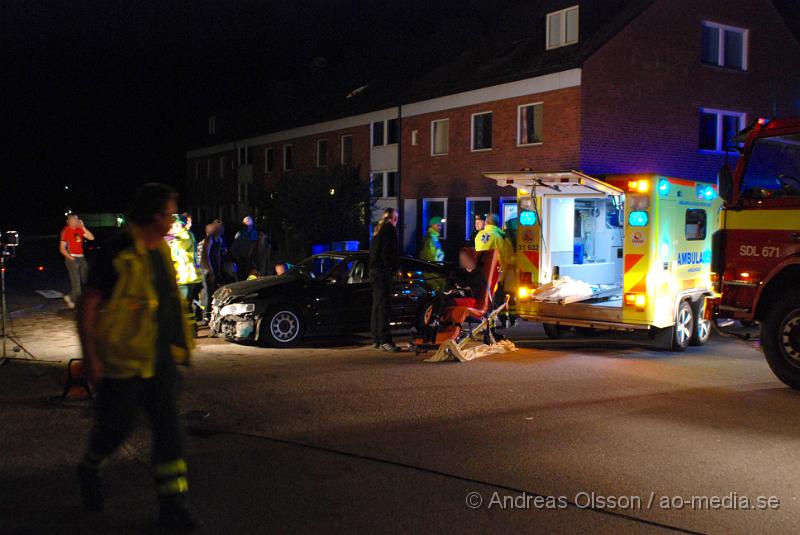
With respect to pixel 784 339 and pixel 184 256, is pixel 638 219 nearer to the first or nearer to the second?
pixel 784 339

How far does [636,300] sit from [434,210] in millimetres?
17845

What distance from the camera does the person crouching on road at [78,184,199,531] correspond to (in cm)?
421

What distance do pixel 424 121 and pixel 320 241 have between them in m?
5.64

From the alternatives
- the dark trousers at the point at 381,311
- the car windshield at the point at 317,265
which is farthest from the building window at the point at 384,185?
the dark trousers at the point at 381,311

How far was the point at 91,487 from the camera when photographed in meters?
4.46

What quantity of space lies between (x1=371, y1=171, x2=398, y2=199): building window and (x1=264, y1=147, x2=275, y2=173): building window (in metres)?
11.0

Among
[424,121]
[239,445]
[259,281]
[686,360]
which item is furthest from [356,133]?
[239,445]

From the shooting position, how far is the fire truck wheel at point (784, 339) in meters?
8.12

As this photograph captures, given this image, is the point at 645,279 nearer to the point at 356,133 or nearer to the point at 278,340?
the point at 278,340

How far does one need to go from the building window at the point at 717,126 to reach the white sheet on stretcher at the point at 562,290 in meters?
15.3

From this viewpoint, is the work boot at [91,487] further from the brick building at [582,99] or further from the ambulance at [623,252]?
the brick building at [582,99]

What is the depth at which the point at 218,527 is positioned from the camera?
4.47m

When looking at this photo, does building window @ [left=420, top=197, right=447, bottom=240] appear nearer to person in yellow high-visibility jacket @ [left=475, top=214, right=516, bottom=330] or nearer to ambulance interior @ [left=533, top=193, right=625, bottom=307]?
ambulance interior @ [left=533, top=193, right=625, bottom=307]

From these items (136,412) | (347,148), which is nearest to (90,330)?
(136,412)
